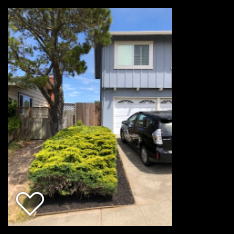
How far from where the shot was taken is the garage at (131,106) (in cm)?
774

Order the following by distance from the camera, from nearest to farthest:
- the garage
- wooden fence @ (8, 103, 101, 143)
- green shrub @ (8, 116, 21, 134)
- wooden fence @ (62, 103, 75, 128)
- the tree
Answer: the tree < green shrub @ (8, 116, 21, 134) < wooden fence @ (8, 103, 101, 143) < wooden fence @ (62, 103, 75, 128) < the garage

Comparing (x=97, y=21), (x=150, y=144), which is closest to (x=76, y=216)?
(x=150, y=144)

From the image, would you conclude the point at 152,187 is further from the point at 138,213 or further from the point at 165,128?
the point at 165,128

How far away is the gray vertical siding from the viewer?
24.3ft

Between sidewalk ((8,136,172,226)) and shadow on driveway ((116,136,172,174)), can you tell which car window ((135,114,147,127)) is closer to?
shadow on driveway ((116,136,172,174))

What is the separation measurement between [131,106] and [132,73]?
1.78 metres

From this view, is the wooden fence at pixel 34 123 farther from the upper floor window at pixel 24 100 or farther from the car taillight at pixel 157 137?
the car taillight at pixel 157 137

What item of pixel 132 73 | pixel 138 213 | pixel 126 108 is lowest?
pixel 138 213

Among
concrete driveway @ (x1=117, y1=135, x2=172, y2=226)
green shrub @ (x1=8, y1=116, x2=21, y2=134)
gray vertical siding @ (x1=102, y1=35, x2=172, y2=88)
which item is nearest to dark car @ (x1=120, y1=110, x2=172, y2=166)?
concrete driveway @ (x1=117, y1=135, x2=172, y2=226)

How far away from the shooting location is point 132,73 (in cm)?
753

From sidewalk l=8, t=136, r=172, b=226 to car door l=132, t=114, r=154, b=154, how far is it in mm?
890

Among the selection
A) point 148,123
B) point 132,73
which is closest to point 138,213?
point 148,123
